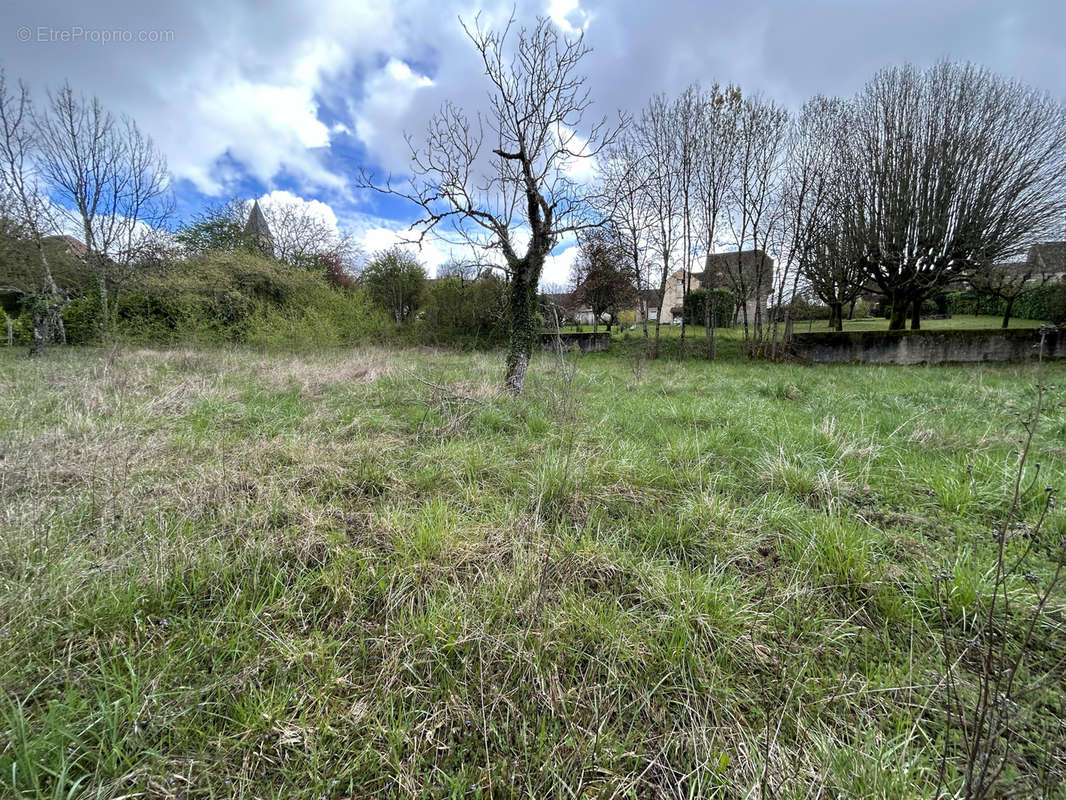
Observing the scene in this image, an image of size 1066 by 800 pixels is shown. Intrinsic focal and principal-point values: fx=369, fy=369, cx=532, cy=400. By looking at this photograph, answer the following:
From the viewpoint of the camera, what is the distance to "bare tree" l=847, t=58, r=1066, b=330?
1205cm

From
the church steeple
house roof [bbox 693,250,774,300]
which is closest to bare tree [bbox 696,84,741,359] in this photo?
house roof [bbox 693,250,774,300]

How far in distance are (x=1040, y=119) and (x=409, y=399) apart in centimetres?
2111

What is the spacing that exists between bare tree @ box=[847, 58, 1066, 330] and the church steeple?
2578cm

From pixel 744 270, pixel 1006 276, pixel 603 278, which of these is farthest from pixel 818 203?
pixel 1006 276

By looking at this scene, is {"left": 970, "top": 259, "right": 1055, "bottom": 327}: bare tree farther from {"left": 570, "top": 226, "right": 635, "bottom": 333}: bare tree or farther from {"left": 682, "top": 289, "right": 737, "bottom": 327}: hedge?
{"left": 570, "top": 226, "right": 635, "bottom": 333}: bare tree

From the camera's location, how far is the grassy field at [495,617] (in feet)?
3.57

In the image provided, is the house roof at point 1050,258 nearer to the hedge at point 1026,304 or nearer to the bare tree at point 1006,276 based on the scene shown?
the bare tree at point 1006,276

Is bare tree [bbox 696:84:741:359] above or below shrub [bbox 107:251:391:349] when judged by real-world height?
above

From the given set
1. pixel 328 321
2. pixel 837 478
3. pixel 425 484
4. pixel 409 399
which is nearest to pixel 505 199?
pixel 409 399

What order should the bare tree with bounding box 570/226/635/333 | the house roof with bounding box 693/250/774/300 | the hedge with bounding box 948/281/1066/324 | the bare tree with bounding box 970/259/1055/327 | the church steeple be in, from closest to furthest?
1. the house roof with bounding box 693/250/774/300
2. the bare tree with bounding box 970/259/1055/327
3. the bare tree with bounding box 570/226/635/333
4. the hedge with bounding box 948/281/1066/324
5. the church steeple

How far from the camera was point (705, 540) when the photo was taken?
85.2 inches

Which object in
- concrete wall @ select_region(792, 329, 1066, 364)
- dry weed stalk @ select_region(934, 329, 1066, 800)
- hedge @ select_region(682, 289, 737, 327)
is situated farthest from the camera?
hedge @ select_region(682, 289, 737, 327)

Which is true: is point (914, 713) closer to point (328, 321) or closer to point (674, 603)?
point (674, 603)

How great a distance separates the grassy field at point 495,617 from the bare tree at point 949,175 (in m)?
14.9
